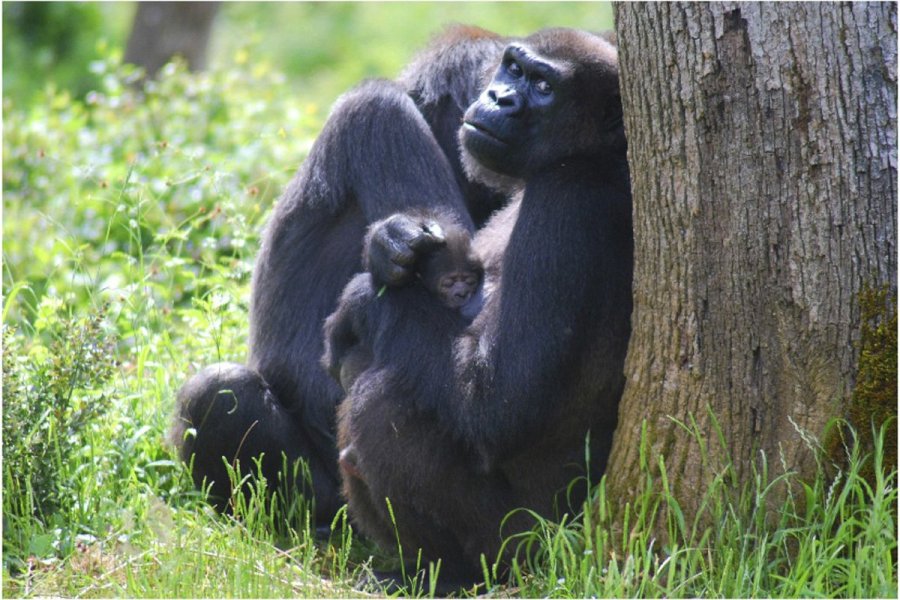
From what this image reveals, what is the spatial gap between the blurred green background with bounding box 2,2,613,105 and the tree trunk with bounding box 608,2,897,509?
7862mm

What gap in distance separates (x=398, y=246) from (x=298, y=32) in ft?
33.9

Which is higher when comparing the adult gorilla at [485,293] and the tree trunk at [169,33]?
the tree trunk at [169,33]

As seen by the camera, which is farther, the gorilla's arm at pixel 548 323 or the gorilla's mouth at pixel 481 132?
the gorilla's mouth at pixel 481 132

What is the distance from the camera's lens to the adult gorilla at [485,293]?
10.2ft

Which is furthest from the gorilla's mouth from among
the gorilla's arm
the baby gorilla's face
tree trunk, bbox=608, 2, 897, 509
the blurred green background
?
the blurred green background

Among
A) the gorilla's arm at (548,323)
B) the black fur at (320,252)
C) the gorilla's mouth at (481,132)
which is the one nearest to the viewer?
the gorilla's arm at (548,323)

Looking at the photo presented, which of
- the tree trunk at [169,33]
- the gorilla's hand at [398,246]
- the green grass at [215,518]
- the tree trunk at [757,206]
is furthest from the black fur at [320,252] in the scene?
the tree trunk at [169,33]

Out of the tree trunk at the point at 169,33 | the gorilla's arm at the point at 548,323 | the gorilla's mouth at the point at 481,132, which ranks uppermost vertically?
the tree trunk at the point at 169,33

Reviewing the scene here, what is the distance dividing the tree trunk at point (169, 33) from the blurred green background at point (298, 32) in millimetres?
585

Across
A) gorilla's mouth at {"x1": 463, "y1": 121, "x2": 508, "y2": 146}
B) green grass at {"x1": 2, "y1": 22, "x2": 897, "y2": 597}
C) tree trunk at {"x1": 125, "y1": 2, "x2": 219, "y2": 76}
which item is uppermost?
tree trunk at {"x1": 125, "y1": 2, "x2": 219, "y2": 76}

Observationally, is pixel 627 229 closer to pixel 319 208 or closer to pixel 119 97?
pixel 319 208

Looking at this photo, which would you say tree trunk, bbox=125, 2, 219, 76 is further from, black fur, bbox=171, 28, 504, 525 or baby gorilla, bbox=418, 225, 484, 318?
baby gorilla, bbox=418, 225, 484, 318

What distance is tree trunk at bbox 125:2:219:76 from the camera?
9.53 meters

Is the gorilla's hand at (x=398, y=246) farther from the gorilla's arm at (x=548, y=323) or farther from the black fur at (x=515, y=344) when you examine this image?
the gorilla's arm at (x=548, y=323)
